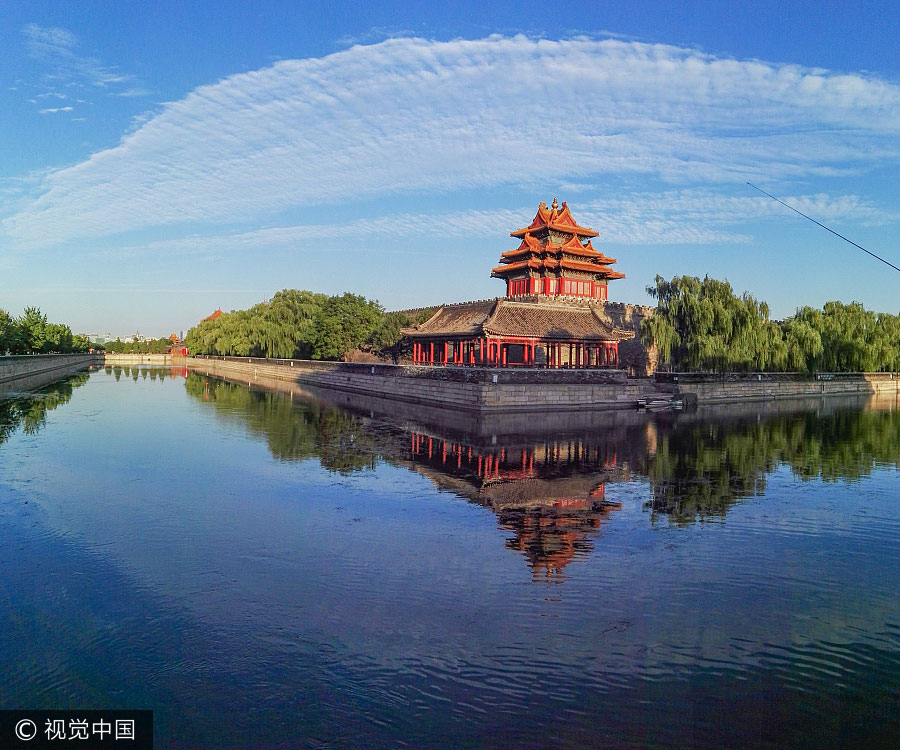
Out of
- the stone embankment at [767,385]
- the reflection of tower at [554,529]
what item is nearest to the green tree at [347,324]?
the stone embankment at [767,385]

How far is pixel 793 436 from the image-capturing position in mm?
22188

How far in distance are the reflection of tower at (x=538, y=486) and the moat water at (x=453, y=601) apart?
101 mm

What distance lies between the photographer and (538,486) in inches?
525

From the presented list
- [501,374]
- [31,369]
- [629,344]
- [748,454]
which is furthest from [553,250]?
[31,369]

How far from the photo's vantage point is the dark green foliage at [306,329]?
4456cm

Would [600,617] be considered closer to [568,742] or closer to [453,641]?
[453,641]

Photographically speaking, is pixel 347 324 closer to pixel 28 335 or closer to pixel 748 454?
pixel 28 335

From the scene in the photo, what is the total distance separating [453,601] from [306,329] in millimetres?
46685

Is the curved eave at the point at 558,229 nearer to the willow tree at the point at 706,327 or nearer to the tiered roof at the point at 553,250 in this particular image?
the tiered roof at the point at 553,250

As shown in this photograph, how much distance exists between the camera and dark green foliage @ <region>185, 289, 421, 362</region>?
4456cm

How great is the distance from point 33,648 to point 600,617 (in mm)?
5383

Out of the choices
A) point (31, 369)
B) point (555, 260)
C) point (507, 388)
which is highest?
point (555, 260)

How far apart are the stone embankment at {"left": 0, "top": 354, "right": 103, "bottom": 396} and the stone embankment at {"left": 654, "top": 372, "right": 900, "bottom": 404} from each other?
35106mm

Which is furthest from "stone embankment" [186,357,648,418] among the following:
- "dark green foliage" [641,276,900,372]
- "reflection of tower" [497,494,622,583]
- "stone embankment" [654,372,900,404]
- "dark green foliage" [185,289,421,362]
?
"reflection of tower" [497,494,622,583]
